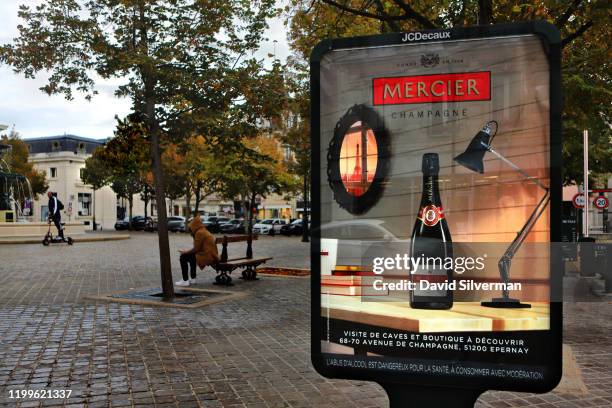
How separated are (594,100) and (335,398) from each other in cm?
702

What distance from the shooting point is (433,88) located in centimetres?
284

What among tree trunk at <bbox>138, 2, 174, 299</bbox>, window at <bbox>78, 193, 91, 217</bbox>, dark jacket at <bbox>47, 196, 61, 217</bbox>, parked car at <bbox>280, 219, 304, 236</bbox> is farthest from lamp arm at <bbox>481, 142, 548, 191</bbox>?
window at <bbox>78, 193, 91, 217</bbox>

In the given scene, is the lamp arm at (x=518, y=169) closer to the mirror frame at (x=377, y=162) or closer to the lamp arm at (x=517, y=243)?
the lamp arm at (x=517, y=243)

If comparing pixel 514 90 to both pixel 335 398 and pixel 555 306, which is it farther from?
pixel 335 398

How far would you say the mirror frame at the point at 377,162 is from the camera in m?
2.87

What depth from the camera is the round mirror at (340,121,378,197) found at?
9.46ft

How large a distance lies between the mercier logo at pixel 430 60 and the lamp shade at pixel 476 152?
0.39m

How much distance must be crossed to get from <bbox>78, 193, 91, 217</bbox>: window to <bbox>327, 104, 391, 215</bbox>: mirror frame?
85024mm

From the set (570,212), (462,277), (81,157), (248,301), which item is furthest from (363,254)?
(81,157)

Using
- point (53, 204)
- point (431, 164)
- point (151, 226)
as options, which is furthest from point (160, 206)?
point (151, 226)

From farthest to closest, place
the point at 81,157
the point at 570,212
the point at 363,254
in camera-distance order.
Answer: the point at 81,157 < the point at 570,212 < the point at 363,254

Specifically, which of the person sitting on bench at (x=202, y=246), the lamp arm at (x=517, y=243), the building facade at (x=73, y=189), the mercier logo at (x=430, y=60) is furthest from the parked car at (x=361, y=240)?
the building facade at (x=73, y=189)

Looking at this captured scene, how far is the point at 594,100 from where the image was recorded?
30.7ft

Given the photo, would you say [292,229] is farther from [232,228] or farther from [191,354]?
[191,354]
